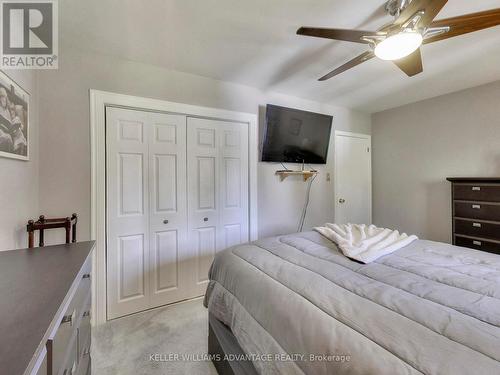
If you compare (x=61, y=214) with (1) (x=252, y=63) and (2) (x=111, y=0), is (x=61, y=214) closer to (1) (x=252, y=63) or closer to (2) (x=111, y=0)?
(2) (x=111, y=0)

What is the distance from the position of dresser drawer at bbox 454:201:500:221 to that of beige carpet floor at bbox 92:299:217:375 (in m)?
3.07

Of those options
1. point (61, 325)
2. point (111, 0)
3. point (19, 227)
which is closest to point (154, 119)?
point (111, 0)

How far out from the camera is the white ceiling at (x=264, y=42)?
5.05 feet

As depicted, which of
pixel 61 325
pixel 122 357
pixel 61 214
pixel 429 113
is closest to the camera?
pixel 61 325

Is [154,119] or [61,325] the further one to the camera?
[154,119]

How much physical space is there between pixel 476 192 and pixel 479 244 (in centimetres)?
57

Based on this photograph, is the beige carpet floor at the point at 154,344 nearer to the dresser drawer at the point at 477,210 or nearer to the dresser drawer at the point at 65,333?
the dresser drawer at the point at 65,333

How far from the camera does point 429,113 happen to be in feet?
10.6

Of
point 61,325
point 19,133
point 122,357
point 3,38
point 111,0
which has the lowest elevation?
point 122,357

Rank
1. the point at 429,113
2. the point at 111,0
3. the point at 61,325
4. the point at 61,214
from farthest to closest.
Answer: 1. the point at 429,113
2. the point at 61,214
3. the point at 111,0
4. the point at 61,325

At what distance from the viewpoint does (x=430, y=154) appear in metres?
3.23

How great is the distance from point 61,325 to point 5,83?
59.2 inches

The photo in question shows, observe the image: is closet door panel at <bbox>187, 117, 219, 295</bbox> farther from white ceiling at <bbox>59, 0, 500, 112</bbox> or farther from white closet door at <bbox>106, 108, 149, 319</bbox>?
white ceiling at <bbox>59, 0, 500, 112</bbox>

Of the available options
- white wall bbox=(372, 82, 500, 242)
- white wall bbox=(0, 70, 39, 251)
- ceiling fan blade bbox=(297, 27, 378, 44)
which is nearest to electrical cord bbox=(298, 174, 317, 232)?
white wall bbox=(372, 82, 500, 242)
